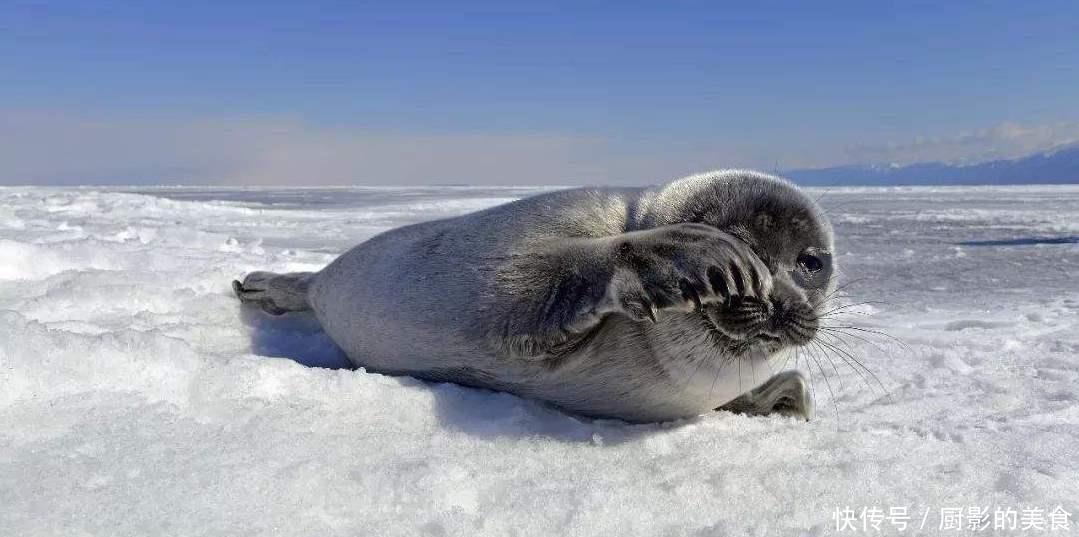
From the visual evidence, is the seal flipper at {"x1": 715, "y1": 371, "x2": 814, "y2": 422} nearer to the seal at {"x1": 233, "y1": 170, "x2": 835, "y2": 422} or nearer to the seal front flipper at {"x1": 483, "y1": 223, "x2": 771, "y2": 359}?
the seal at {"x1": 233, "y1": 170, "x2": 835, "y2": 422}

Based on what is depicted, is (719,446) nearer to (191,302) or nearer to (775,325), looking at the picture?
(775,325)

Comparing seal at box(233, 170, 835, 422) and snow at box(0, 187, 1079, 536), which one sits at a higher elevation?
seal at box(233, 170, 835, 422)

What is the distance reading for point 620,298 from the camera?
1772mm

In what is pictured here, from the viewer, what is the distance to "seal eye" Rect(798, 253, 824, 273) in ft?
7.28

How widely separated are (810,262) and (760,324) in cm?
47

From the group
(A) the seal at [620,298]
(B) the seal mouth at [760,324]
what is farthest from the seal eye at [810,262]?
(B) the seal mouth at [760,324]

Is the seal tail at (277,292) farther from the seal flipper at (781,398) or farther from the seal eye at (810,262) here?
the seal eye at (810,262)

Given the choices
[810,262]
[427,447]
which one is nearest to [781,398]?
[810,262]

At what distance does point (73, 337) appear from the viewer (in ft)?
6.66

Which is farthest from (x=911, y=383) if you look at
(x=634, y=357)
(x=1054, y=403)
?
(x=634, y=357)

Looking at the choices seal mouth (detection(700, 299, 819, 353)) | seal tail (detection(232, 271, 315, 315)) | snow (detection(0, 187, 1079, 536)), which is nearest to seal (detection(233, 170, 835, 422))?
seal mouth (detection(700, 299, 819, 353))

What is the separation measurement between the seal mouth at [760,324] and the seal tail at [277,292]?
1984 millimetres

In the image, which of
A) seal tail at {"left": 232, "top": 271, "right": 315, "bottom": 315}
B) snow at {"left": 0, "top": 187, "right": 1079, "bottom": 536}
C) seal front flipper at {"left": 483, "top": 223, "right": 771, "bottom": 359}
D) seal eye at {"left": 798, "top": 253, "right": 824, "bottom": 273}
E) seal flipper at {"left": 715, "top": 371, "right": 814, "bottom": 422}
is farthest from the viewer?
seal tail at {"left": 232, "top": 271, "right": 315, "bottom": 315}

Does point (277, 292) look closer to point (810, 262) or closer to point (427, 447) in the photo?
point (427, 447)
